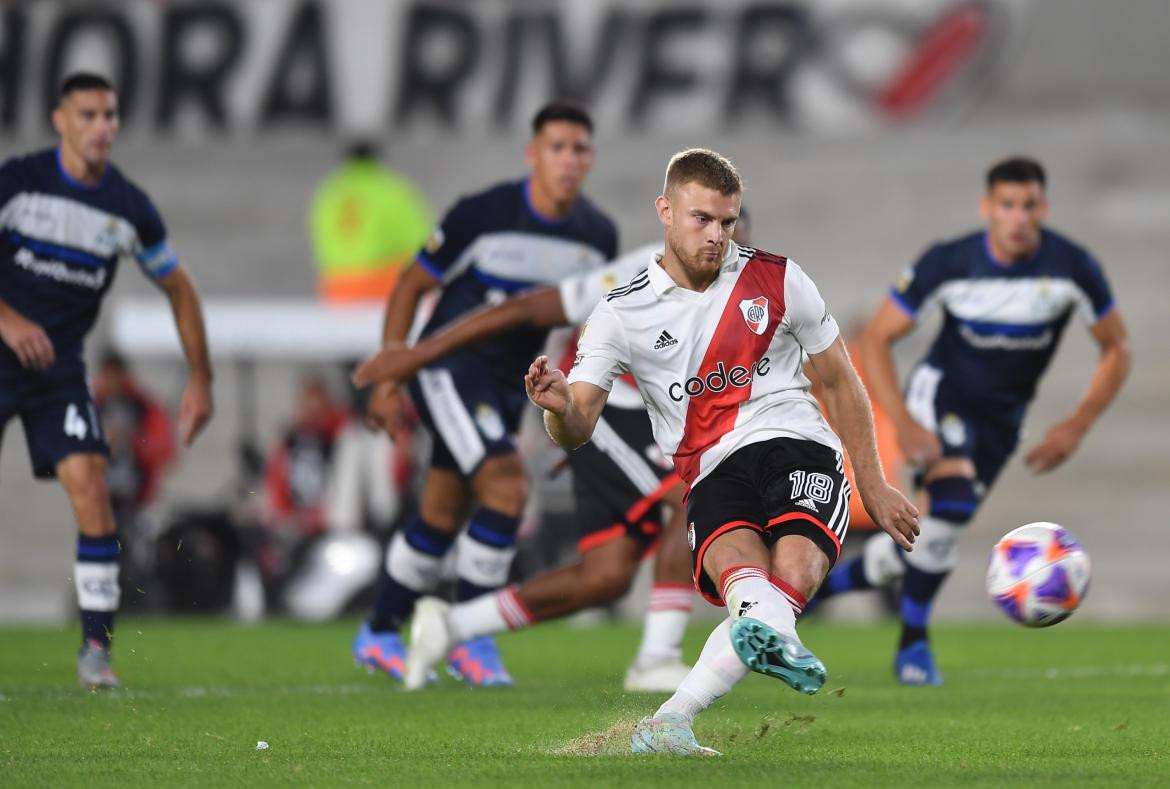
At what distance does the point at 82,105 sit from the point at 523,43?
1276 cm

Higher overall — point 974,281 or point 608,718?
point 974,281

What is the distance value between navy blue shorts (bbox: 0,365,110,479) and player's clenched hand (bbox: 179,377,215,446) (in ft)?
1.23

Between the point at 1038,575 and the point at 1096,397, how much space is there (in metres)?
2.38

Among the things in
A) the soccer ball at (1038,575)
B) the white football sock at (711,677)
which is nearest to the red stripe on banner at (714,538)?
the white football sock at (711,677)

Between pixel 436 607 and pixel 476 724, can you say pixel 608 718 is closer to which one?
pixel 476 724

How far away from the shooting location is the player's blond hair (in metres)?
5.39

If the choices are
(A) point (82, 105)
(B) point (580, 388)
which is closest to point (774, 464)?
(B) point (580, 388)

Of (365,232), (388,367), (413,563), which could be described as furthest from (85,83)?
(365,232)

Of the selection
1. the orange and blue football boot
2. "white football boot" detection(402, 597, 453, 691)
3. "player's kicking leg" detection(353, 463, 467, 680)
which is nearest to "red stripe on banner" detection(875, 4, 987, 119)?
"player's kicking leg" detection(353, 463, 467, 680)

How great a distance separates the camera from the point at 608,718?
21.2 ft

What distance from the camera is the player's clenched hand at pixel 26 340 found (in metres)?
7.46

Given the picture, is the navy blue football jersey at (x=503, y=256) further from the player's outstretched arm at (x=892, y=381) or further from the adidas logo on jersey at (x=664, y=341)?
the adidas logo on jersey at (x=664, y=341)

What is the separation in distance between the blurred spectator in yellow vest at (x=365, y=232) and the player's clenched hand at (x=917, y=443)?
7.64 m

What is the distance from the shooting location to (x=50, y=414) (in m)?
7.80
